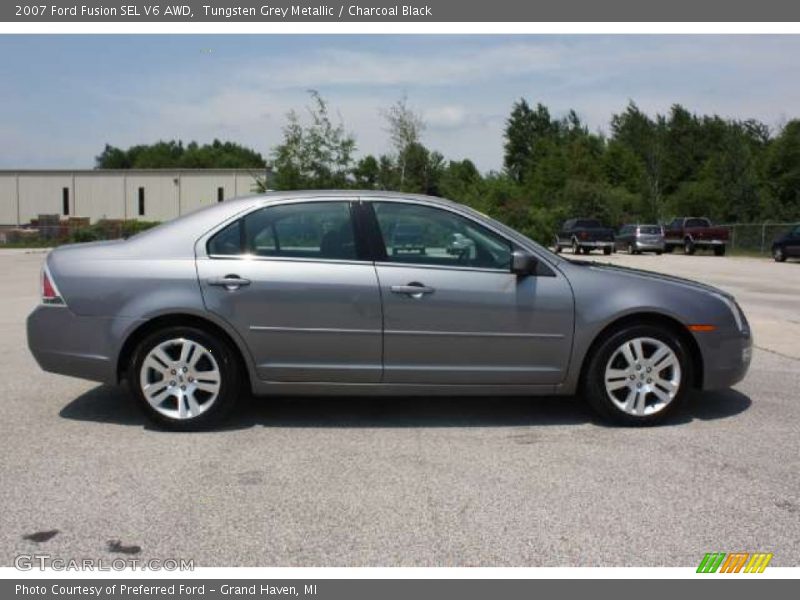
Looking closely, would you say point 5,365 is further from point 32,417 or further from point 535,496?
point 535,496

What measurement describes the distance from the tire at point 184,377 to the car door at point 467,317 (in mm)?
1130

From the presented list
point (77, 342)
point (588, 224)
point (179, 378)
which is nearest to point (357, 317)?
point (179, 378)

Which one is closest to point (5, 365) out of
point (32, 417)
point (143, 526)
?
point (32, 417)

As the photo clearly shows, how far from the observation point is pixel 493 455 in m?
4.92

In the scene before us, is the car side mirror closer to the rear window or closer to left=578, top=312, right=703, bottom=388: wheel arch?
left=578, top=312, right=703, bottom=388: wheel arch

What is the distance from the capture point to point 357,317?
5316 mm

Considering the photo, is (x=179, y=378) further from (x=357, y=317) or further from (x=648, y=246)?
(x=648, y=246)

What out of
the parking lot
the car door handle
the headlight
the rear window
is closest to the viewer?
the parking lot

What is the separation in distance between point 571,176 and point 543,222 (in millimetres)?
26025

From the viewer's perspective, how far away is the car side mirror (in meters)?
5.31

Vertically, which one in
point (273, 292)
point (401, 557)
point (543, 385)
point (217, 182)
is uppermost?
point (217, 182)

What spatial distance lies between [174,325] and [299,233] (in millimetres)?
1066

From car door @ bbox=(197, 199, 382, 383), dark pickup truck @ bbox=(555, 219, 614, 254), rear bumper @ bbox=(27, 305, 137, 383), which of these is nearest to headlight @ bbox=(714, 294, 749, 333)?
car door @ bbox=(197, 199, 382, 383)

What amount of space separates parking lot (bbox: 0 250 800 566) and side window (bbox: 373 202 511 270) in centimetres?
119
